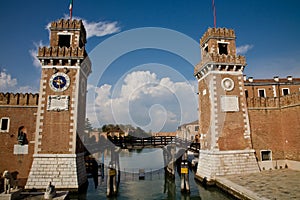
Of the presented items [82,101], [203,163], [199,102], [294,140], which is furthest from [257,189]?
[82,101]

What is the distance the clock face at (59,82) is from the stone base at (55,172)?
5.34 meters

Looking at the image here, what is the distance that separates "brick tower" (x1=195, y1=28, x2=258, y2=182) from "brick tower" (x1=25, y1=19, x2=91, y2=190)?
36.3 ft

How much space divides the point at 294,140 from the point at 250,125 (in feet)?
12.3

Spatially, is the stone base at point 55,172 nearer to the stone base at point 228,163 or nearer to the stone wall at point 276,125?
the stone base at point 228,163

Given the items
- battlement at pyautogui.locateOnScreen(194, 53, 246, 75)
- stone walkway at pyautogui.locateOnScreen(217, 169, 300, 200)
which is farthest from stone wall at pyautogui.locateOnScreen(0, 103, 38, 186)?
battlement at pyautogui.locateOnScreen(194, 53, 246, 75)

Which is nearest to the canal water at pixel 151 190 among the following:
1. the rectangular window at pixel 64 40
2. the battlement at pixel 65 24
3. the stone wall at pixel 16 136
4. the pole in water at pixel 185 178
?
the pole in water at pixel 185 178

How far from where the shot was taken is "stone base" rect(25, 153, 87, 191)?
15.1 metres

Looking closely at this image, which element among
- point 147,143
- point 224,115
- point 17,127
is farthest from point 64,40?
point 224,115

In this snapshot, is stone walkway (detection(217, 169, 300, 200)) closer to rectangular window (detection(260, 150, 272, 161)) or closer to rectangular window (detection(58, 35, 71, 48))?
rectangular window (detection(260, 150, 272, 161))

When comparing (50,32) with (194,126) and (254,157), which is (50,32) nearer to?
(254,157)

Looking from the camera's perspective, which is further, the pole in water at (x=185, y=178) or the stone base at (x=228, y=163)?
the stone base at (x=228, y=163)

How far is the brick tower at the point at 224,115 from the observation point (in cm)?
1741

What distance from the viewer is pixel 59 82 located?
17.1 meters

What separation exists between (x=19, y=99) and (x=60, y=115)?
4557 mm
